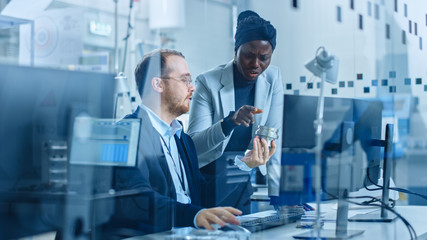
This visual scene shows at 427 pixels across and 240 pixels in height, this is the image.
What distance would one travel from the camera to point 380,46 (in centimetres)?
338

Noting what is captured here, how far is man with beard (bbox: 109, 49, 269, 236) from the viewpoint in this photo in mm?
2211

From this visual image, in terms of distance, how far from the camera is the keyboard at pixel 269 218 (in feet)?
6.79

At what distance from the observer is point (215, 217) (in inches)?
75.4

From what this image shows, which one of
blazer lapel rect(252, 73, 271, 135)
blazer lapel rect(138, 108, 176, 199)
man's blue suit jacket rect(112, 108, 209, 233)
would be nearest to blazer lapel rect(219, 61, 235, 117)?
blazer lapel rect(252, 73, 271, 135)

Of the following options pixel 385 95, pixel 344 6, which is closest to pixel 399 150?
pixel 385 95

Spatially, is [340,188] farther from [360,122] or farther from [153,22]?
[153,22]

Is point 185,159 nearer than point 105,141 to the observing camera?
No

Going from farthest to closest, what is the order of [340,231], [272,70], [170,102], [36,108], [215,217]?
[272,70], [170,102], [340,231], [215,217], [36,108]

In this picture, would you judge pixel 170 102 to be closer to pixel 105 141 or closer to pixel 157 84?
pixel 157 84

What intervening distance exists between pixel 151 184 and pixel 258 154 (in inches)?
18.6

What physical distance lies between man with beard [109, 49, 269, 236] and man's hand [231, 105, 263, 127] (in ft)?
0.34

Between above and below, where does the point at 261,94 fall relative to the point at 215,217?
above

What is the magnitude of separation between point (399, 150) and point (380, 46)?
0.86m

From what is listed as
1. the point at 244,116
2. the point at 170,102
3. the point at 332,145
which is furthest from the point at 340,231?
the point at 170,102
